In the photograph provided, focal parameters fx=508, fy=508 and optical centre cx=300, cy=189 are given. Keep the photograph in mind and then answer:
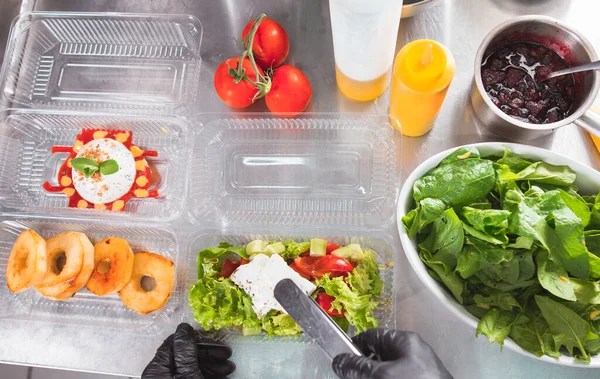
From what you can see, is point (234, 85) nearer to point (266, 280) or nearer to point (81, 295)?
point (266, 280)

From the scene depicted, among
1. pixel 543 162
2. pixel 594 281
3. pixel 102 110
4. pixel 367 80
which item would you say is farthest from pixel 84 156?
pixel 594 281

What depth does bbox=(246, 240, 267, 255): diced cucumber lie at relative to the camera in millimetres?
1221

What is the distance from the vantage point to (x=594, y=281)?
97 centimetres

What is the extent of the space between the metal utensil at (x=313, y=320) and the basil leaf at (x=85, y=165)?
576mm

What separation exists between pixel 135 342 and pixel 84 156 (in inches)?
20.0

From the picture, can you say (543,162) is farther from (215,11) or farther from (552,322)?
(215,11)

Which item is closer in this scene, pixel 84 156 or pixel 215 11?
pixel 84 156

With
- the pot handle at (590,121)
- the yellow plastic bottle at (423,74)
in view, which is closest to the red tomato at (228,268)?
the yellow plastic bottle at (423,74)

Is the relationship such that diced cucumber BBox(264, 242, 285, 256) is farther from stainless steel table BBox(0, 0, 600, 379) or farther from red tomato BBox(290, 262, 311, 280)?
stainless steel table BBox(0, 0, 600, 379)

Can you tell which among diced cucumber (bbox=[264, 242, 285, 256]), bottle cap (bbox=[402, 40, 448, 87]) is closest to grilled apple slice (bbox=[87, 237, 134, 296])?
diced cucumber (bbox=[264, 242, 285, 256])

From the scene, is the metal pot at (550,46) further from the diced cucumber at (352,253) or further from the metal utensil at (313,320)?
the metal utensil at (313,320)

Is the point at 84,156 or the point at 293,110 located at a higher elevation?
the point at 293,110

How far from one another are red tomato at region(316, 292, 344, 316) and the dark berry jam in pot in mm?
586

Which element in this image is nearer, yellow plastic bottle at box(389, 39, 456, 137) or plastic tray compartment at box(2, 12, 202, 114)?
yellow plastic bottle at box(389, 39, 456, 137)
